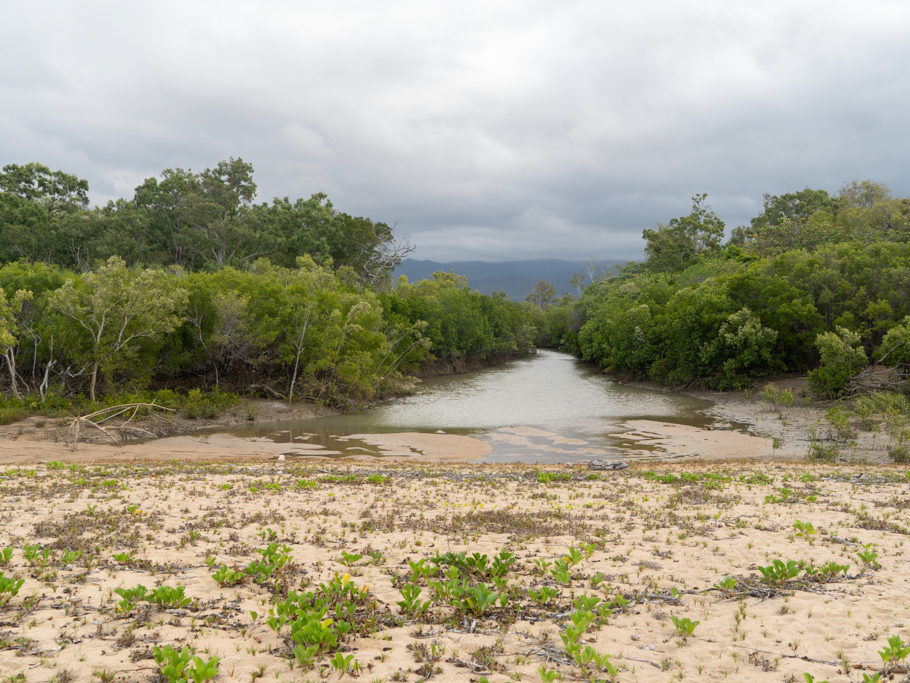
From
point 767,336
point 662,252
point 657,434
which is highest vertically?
point 662,252

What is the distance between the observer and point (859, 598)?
21.9 feet

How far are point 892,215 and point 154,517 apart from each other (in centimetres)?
7569

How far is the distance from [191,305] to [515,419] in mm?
20725

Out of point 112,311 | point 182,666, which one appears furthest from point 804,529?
point 112,311

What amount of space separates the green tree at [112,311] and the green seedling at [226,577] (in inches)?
994

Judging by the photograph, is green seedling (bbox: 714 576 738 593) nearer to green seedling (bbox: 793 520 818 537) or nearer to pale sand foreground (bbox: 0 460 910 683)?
pale sand foreground (bbox: 0 460 910 683)

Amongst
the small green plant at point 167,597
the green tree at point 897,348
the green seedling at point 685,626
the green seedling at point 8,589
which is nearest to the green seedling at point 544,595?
the green seedling at point 685,626

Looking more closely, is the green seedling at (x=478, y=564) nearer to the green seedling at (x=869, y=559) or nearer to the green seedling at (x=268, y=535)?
the green seedling at (x=268, y=535)

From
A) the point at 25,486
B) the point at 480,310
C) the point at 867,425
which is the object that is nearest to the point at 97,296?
the point at 25,486

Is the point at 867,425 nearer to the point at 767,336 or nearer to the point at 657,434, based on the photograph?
the point at 657,434

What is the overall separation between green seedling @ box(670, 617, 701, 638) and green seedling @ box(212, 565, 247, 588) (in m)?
5.01

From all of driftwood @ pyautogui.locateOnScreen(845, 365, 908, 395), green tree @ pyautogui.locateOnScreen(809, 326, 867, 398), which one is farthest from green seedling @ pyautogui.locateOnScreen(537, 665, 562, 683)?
driftwood @ pyautogui.locateOnScreen(845, 365, 908, 395)

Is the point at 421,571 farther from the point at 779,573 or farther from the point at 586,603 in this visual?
the point at 779,573

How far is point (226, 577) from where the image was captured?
6.88 meters
